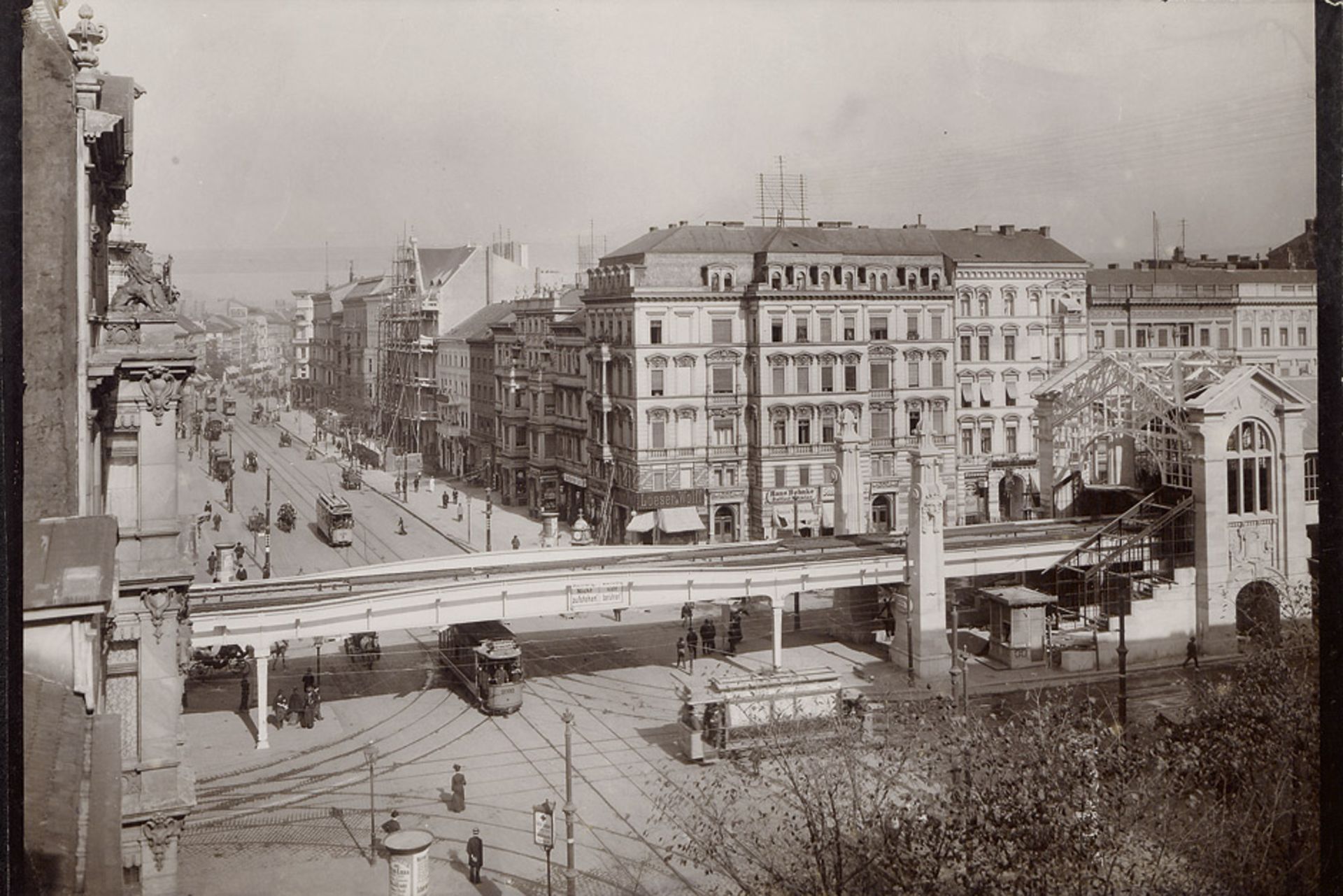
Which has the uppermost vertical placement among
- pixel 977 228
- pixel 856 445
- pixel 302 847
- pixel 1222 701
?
pixel 977 228

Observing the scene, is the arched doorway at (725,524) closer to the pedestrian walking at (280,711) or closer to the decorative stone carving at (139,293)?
the pedestrian walking at (280,711)

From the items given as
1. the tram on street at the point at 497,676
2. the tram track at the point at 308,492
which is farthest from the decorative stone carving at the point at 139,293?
the tram track at the point at 308,492

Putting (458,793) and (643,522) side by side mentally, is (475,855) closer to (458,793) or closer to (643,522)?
(458,793)

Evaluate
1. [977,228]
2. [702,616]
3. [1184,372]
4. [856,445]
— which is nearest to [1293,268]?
[977,228]

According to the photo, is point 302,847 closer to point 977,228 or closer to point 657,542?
point 657,542

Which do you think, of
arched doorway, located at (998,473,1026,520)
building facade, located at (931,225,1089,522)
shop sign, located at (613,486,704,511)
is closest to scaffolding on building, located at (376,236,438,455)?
shop sign, located at (613,486,704,511)

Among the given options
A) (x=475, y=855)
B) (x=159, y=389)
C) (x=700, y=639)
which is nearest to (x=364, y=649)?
(x=700, y=639)
